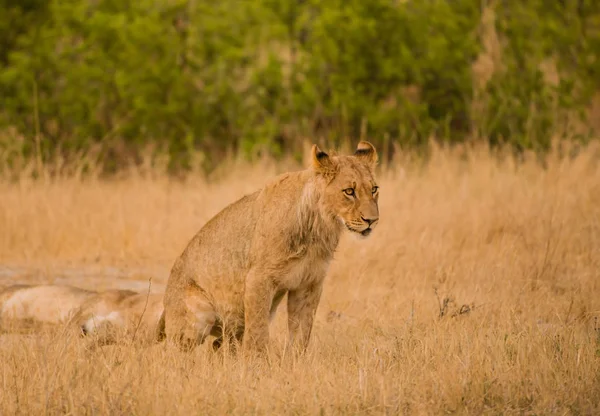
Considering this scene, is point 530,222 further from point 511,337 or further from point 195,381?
point 195,381

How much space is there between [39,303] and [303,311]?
243cm

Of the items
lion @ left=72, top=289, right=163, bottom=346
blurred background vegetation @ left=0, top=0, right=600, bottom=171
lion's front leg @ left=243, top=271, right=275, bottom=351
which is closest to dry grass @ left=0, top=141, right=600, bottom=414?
lion's front leg @ left=243, top=271, right=275, bottom=351

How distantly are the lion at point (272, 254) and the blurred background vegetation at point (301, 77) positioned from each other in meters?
8.65

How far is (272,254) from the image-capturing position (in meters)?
5.50

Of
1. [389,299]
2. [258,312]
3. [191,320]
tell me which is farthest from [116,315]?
[389,299]

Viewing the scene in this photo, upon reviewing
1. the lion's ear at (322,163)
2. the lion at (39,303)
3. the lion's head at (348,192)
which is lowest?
the lion at (39,303)

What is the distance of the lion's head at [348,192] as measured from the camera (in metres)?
5.37

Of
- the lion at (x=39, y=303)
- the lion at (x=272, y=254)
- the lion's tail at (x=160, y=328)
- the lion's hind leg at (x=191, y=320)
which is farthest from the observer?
the lion at (x=39, y=303)

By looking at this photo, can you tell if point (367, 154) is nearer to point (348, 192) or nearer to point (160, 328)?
point (348, 192)

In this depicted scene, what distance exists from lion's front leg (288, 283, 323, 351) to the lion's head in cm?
48

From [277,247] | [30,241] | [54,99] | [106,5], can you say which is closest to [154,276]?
[30,241]

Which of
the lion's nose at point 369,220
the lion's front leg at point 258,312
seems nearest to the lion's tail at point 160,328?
the lion's front leg at point 258,312

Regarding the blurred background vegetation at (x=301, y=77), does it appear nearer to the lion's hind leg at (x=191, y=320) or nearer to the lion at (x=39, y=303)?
the lion at (x=39, y=303)

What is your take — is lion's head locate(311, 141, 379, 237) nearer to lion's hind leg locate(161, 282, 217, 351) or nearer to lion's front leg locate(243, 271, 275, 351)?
lion's front leg locate(243, 271, 275, 351)
